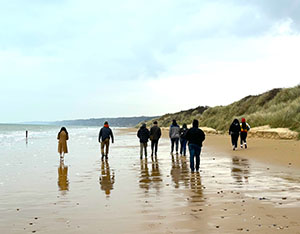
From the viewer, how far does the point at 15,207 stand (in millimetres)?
7328

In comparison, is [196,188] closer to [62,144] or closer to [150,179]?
[150,179]

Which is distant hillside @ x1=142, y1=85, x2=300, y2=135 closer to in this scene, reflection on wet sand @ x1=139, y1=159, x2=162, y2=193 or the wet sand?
reflection on wet sand @ x1=139, y1=159, x2=162, y2=193

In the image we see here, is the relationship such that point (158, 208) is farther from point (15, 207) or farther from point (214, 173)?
point (214, 173)

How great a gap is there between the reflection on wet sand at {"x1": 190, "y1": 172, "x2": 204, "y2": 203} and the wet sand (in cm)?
2

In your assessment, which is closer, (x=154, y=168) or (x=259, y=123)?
(x=154, y=168)

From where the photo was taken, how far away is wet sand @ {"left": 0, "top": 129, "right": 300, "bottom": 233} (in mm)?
5691

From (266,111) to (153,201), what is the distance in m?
35.8

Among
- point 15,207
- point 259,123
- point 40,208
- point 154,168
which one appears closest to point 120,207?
point 40,208

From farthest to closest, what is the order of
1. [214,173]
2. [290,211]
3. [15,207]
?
[214,173], [15,207], [290,211]

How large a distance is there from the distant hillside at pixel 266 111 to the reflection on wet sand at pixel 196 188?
58.5ft

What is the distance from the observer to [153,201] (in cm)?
753

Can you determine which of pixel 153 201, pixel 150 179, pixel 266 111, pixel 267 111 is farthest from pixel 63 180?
pixel 266 111

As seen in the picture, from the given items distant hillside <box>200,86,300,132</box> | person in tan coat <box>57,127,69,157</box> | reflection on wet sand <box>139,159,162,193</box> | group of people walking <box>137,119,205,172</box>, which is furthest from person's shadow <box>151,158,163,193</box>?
distant hillside <box>200,86,300,132</box>

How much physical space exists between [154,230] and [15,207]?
3.60 meters
